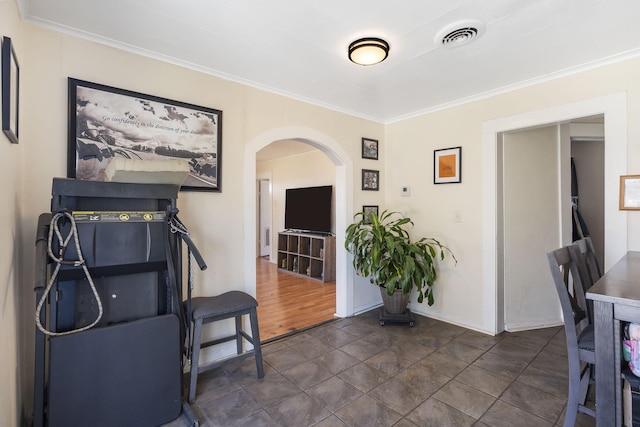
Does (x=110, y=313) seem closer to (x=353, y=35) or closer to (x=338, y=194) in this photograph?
(x=353, y=35)

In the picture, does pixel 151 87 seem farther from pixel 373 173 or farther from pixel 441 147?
pixel 441 147

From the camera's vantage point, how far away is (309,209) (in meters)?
5.72

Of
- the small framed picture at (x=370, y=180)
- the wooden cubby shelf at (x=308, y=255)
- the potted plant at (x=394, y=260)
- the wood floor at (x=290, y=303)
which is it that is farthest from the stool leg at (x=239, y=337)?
the wooden cubby shelf at (x=308, y=255)

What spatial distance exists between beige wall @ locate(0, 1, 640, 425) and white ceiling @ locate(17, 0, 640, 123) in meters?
0.13

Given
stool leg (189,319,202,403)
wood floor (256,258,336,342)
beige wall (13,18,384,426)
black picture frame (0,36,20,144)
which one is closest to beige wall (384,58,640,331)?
beige wall (13,18,384,426)

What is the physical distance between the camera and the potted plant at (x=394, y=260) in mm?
3117

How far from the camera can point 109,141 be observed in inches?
78.4

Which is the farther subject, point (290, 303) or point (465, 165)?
point (290, 303)

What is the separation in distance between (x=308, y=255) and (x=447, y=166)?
3.13 m

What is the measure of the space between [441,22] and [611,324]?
5.75 ft

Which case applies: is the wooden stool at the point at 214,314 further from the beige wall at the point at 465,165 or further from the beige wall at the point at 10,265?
the beige wall at the point at 465,165

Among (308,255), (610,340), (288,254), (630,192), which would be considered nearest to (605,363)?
(610,340)

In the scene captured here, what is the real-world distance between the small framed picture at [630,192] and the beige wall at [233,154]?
65mm

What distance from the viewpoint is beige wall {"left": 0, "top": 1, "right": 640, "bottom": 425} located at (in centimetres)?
163
